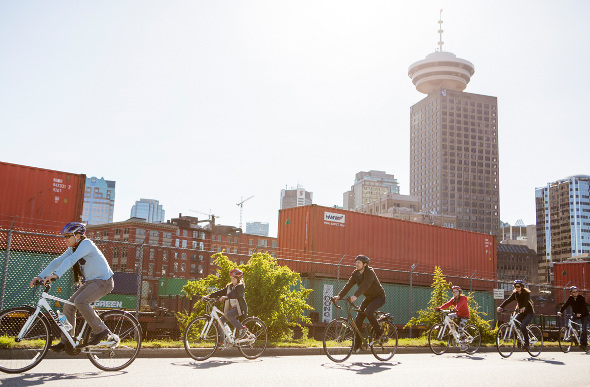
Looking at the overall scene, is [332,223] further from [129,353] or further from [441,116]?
[441,116]

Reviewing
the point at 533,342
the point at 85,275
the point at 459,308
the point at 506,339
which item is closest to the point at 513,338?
the point at 506,339

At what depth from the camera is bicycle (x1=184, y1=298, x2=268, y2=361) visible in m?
8.90

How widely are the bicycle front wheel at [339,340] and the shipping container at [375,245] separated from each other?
11.1 m

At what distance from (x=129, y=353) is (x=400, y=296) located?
1927cm

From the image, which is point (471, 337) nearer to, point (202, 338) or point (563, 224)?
point (202, 338)

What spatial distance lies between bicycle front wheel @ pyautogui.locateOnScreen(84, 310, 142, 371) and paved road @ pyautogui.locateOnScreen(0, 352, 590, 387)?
0.49ft

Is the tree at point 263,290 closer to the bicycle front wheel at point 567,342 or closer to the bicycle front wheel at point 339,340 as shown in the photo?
the bicycle front wheel at point 339,340

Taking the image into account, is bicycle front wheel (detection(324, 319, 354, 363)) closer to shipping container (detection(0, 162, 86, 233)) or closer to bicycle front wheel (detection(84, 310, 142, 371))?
bicycle front wheel (detection(84, 310, 142, 371))

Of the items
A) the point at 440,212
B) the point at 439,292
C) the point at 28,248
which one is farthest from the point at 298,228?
the point at 440,212

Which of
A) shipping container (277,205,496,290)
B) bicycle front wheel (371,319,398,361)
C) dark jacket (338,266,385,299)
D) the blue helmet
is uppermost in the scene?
shipping container (277,205,496,290)

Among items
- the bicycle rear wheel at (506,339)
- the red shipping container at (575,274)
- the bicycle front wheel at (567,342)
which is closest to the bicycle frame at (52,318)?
the bicycle rear wheel at (506,339)

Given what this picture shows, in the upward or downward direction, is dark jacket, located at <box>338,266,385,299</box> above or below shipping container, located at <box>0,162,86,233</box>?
below

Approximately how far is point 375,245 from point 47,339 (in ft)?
67.5

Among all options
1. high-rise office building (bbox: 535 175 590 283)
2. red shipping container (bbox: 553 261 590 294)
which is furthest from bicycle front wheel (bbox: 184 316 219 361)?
high-rise office building (bbox: 535 175 590 283)
